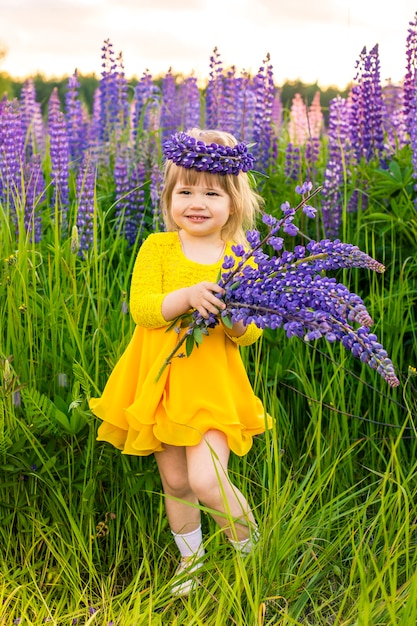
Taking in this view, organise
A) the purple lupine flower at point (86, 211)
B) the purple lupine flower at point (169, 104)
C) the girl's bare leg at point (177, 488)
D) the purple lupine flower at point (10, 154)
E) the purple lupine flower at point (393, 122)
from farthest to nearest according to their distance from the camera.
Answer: the purple lupine flower at point (169, 104) < the purple lupine flower at point (393, 122) < the purple lupine flower at point (10, 154) < the purple lupine flower at point (86, 211) < the girl's bare leg at point (177, 488)

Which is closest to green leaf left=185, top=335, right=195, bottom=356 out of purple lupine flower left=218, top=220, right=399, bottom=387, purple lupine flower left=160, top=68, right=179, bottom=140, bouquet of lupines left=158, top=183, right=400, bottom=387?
bouquet of lupines left=158, top=183, right=400, bottom=387

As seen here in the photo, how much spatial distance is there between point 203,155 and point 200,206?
0.53 feet

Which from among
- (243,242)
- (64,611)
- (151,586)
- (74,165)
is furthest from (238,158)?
(74,165)

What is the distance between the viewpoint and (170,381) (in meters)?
2.59

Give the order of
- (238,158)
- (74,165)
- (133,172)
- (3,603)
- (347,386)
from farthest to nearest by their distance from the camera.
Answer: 1. (74,165)
2. (133,172)
3. (347,386)
4. (3,603)
5. (238,158)

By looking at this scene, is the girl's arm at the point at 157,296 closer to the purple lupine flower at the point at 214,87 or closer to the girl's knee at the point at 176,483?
the girl's knee at the point at 176,483

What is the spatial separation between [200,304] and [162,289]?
367 mm

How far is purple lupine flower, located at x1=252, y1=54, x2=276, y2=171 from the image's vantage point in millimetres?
4266

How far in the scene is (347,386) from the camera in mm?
3381

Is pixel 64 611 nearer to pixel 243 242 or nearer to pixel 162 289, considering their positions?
pixel 162 289

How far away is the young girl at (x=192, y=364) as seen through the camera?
2.53 metres

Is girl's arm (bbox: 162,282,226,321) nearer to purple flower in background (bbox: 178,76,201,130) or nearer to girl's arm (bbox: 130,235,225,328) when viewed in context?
girl's arm (bbox: 130,235,225,328)

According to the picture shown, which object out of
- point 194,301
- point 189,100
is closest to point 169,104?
point 189,100

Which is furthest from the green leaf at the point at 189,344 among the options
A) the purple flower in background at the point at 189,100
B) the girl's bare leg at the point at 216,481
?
the purple flower in background at the point at 189,100
